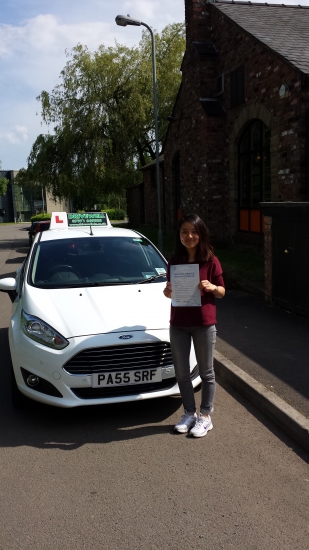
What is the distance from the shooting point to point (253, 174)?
50.8ft

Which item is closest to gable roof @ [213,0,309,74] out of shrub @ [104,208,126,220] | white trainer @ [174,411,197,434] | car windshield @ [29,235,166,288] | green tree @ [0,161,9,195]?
car windshield @ [29,235,166,288]

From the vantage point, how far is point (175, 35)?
31.1m

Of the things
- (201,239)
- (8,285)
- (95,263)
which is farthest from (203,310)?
(8,285)

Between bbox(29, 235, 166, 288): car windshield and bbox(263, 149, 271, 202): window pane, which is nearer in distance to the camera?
bbox(29, 235, 166, 288): car windshield

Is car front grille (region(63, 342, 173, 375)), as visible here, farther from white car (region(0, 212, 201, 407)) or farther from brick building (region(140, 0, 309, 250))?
brick building (region(140, 0, 309, 250))

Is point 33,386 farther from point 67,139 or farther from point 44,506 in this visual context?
point 67,139

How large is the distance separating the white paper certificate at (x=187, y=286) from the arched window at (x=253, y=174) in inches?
429

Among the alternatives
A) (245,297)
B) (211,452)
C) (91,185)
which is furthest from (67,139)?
(211,452)

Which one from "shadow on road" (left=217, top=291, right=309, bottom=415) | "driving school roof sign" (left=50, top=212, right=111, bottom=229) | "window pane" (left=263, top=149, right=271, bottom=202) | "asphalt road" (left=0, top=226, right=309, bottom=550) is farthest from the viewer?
"window pane" (left=263, top=149, right=271, bottom=202)

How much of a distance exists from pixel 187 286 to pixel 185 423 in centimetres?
116

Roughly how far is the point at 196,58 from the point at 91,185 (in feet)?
41.6

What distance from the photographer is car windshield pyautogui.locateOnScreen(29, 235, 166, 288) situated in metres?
5.63

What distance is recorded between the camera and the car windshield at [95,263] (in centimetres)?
563

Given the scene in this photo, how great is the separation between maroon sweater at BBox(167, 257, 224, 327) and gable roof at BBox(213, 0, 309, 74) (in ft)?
29.0
